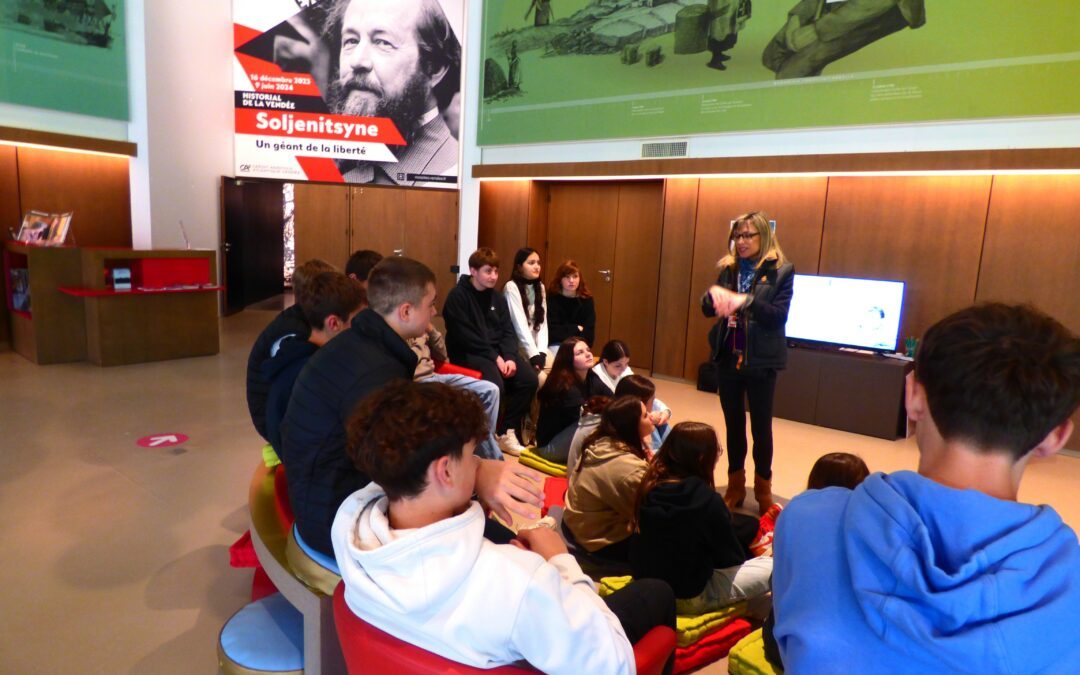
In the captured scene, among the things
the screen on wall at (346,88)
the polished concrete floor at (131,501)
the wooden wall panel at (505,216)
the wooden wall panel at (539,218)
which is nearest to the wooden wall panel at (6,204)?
the polished concrete floor at (131,501)

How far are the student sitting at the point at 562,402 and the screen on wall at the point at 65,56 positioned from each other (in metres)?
6.58

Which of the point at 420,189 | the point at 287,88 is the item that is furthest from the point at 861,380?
the point at 287,88

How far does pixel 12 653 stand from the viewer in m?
2.21

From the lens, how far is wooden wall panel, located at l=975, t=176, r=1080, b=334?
4867mm

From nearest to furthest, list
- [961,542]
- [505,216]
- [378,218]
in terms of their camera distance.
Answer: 1. [961,542]
2. [505,216]
3. [378,218]

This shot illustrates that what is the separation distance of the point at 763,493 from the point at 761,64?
4.33 m

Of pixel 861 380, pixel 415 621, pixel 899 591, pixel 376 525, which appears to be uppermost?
pixel 899 591

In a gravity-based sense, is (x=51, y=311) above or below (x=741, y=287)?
below

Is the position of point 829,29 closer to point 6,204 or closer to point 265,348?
point 265,348

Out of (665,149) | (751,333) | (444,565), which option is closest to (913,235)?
(665,149)

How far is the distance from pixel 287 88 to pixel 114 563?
742 cm

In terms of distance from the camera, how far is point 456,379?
3.35 meters

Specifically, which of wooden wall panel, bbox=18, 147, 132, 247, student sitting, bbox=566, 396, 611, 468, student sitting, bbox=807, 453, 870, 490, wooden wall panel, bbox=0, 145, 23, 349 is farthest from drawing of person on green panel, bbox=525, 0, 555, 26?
student sitting, bbox=807, 453, 870, 490

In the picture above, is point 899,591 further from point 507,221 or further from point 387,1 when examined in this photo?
point 387,1
